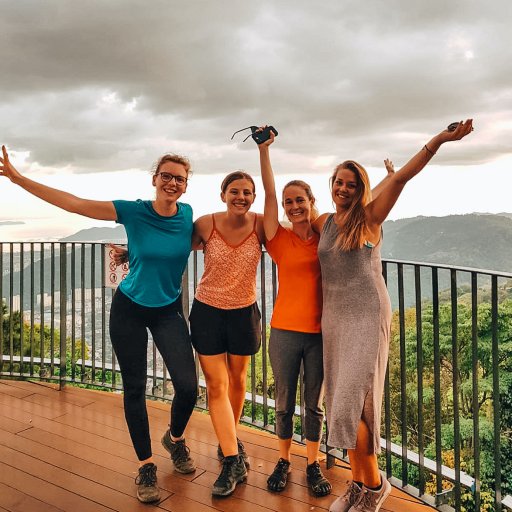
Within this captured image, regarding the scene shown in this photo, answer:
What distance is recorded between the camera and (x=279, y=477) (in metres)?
2.44

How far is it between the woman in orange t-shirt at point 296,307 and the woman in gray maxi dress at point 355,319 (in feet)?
0.37

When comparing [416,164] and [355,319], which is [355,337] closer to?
[355,319]

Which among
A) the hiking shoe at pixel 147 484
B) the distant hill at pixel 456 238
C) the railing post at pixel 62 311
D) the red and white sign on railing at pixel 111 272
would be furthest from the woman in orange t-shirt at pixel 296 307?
the distant hill at pixel 456 238

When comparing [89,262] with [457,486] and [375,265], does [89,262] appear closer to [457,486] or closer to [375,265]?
[375,265]

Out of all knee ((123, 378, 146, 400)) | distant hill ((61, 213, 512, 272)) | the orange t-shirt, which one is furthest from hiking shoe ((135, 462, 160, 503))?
distant hill ((61, 213, 512, 272))

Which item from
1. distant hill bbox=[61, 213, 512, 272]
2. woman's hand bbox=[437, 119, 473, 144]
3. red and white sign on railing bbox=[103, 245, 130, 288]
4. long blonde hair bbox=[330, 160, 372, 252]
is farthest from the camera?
distant hill bbox=[61, 213, 512, 272]

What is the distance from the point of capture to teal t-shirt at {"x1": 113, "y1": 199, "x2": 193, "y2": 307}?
7.63 feet

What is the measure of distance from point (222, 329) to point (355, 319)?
682mm

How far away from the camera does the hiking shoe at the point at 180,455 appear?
8.57ft

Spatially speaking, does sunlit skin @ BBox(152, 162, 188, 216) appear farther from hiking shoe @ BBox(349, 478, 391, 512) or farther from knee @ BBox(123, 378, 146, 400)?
hiking shoe @ BBox(349, 478, 391, 512)

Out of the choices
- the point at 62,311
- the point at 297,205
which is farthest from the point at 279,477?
the point at 62,311

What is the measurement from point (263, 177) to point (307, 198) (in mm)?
232

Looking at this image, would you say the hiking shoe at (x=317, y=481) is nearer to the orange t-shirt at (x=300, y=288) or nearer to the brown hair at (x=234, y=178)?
the orange t-shirt at (x=300, y=288)

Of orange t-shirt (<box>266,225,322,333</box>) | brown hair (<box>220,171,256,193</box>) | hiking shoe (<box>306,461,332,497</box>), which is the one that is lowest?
hiking shoe (<box>306,461,332,497</box>)
